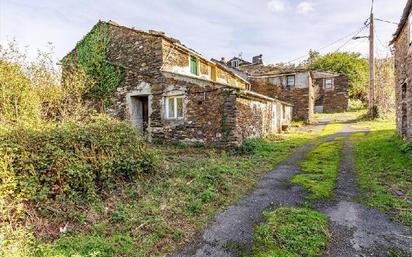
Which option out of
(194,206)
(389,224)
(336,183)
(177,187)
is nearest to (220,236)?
(194,206)

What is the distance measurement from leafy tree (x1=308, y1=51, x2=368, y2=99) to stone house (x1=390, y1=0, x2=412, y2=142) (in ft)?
81.6

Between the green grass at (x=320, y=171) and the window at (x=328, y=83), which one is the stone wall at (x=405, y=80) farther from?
the window at (x=328, y=83)

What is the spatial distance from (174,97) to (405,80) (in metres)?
10.1

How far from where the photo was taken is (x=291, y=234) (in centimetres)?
462

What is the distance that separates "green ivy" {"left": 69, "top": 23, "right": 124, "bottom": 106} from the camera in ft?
49.9

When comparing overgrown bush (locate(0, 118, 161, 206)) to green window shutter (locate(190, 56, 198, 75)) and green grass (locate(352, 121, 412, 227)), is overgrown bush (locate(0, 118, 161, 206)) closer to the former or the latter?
green grass (locate(352, 121, 412, 227))

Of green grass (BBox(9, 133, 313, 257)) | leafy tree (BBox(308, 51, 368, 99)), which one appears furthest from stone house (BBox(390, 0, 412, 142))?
leafy tree (BBox(308, 51, 368, 99))

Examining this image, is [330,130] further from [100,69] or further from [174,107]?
[100,69]

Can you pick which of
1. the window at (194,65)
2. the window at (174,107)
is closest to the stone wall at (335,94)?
the window at (194,65)

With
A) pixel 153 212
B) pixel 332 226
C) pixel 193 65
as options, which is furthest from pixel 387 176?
pixel 193 65

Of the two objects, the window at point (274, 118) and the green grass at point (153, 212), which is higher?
the window at point (274, 118)

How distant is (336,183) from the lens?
25.4 ft

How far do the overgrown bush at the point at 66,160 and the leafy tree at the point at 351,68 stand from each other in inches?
1416

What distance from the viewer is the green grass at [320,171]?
6978mm
